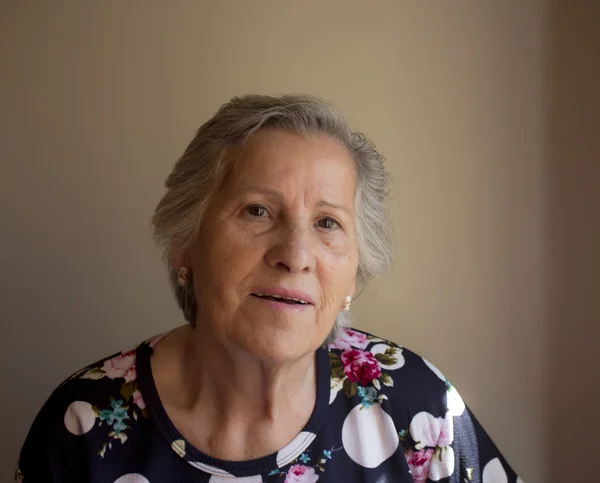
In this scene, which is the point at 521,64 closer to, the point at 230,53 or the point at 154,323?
the point at 230,53

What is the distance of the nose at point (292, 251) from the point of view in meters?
1.08

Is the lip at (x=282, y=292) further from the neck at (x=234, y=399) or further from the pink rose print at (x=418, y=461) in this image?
the pink rose print at (x=418, y=461)

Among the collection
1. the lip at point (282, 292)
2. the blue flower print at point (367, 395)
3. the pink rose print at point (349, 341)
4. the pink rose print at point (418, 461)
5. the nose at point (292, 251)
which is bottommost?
the pink rose print at point (418, 461)

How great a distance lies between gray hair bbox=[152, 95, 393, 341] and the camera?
3.88 ft

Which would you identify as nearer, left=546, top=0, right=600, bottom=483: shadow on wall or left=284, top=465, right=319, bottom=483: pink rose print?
left=284, top=465, right=319, bottom=483: pink rose print

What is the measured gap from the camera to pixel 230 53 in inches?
65.5

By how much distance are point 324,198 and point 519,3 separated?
0.90 metres

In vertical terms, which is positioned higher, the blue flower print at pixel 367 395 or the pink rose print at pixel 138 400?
the pink rose print at pixel 138 400

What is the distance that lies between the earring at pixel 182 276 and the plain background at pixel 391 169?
50 centimetres

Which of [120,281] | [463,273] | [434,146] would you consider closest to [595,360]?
[463,273]

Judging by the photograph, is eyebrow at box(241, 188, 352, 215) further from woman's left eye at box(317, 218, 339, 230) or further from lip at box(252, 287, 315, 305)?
lip at box(252, 287, 315, 305)

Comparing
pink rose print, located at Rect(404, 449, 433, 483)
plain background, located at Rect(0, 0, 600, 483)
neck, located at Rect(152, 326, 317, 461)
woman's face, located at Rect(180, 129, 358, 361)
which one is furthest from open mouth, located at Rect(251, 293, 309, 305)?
plain background, located at Rect(0, 0, 600, 483)

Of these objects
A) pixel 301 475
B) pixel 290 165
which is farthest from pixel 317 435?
pixel 290 165

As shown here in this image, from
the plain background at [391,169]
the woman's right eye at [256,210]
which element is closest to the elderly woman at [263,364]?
the woman's right eye at [256,210]
